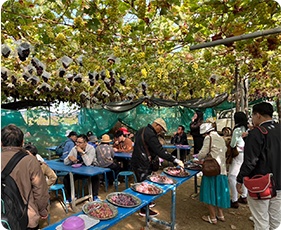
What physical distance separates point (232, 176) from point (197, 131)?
2.20 metres

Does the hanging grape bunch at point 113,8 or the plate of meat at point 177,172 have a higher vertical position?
the hanging grape bunch at point 113,8

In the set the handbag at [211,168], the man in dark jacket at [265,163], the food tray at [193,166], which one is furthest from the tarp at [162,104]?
the man in dark jacket at [265,163]

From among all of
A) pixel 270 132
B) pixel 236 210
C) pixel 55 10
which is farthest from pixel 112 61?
pixel 236 210

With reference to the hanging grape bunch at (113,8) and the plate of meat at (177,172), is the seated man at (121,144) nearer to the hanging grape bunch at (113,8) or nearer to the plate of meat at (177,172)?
the plate of meat at (177,172)

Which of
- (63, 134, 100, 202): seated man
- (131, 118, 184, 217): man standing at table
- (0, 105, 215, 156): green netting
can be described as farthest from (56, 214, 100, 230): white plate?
(0, 105, 215, 156): green netting

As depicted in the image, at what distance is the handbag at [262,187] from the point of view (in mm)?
2402

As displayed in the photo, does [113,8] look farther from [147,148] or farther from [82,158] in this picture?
[82,158]

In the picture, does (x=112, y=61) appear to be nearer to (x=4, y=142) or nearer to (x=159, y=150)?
(x=159, y=150)

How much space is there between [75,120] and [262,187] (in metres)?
8.57

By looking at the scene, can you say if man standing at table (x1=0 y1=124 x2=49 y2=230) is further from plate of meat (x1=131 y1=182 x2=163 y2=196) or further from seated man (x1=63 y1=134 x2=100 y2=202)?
seated man (x1=63 y1=134 x2=100 y2=202)

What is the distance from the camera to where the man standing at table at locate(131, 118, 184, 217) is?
355 cm

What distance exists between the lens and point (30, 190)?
6.71ft

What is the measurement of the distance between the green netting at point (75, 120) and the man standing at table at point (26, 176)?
264 inches

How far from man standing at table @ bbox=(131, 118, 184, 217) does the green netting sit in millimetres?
6238
